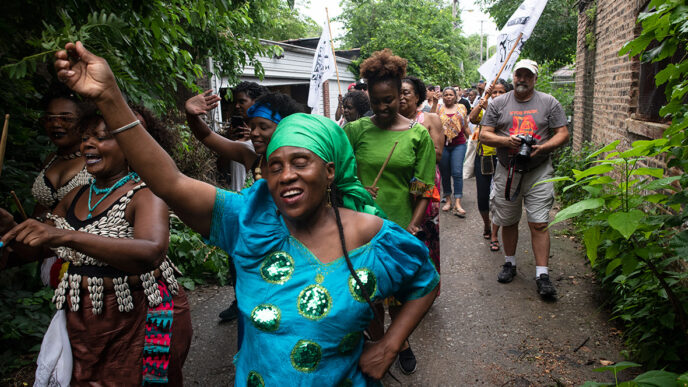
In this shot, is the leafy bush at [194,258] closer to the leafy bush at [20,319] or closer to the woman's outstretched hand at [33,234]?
the leafy bush at [20,319]

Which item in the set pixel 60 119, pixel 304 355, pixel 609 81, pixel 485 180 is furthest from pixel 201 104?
pixel 609 81

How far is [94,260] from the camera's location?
2242 mm

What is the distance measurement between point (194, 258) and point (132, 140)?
12.8 feet

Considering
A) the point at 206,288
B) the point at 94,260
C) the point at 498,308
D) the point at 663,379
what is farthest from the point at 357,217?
the point at 206,288

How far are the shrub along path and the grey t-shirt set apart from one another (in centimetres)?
132

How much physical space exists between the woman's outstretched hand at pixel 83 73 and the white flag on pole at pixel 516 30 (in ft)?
16.7

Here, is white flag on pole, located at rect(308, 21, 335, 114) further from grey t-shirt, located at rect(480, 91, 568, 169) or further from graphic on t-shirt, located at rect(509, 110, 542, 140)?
graphic on t-shirt, located at rect(509, 110, 542, 140)

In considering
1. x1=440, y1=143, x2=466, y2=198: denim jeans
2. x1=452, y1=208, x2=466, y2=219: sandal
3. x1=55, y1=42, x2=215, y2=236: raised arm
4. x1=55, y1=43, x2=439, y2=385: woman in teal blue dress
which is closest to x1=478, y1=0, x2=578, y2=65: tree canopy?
x1=440, y1=143, x2=466, y2=198: denim jeans

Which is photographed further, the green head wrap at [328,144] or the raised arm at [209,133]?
the raised arm at [209,133]

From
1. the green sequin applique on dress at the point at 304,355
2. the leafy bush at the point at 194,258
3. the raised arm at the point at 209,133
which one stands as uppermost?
the raised arm at the point at 209,133

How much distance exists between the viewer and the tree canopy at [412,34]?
18.5 metres

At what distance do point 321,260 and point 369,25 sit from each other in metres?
20.2

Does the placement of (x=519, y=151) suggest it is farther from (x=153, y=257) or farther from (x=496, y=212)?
(x=153, y=257)

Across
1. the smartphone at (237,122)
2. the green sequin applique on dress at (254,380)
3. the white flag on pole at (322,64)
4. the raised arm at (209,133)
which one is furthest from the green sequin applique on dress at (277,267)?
the white flag on pole at (322,64)
